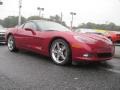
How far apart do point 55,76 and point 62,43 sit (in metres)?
1.46

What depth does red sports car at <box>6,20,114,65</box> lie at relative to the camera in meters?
6.10

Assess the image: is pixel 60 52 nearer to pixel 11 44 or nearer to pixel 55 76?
pixel 55 76

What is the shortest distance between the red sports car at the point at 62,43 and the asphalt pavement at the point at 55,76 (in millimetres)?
281

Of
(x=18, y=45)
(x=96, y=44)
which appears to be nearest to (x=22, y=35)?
(x=18, y=45)

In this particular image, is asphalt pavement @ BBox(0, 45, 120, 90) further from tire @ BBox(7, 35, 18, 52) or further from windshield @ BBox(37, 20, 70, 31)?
tire @ BBox(7, 35, 18, 52)

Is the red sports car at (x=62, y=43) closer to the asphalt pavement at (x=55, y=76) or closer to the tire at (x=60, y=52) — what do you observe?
the tire at (x=60, y=52)

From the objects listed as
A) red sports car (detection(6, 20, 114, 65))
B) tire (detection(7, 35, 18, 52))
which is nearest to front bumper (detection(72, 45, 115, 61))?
red sports car (detection(6, 20, 114, 65))

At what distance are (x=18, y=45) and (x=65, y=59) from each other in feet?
8.37

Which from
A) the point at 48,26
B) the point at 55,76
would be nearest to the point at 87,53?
the point at 55,76

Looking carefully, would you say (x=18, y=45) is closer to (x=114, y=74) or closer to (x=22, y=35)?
(x=22, y=35)

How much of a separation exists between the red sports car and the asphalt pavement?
28 centimetres

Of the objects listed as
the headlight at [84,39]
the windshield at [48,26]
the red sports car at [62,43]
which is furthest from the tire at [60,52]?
the windshield at [48,26]

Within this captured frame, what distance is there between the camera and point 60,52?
21.7ft

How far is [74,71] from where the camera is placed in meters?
5.78
